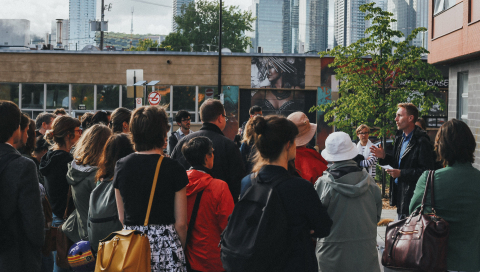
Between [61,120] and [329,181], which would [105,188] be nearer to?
[61,120]

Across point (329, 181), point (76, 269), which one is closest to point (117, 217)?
point (76, 269)

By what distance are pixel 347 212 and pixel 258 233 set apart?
1.14m

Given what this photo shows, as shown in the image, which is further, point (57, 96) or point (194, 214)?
point (57, 96)

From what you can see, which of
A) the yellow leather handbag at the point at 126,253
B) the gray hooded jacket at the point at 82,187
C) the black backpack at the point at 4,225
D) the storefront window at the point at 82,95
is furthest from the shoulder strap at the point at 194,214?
the storefront window at the point at 82,95

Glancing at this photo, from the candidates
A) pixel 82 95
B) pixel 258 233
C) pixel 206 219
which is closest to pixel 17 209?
pixel 206 219

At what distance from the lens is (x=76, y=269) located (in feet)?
12.7

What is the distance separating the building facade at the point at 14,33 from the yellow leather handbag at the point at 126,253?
36574 mm

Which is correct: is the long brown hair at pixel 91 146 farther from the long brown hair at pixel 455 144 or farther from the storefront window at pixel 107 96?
the storefront window at pixel 107 96

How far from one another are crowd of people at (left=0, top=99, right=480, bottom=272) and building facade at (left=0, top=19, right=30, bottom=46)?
35.7 m

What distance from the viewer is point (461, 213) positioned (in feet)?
11.3

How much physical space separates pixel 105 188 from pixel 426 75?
1060 cm

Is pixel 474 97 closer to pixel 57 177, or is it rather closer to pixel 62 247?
pixel 57 177

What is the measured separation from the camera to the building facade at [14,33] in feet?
117

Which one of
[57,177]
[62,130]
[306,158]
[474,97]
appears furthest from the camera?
[474,97]
